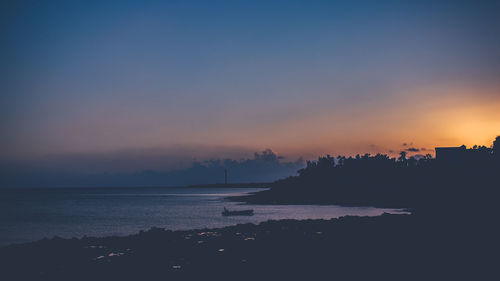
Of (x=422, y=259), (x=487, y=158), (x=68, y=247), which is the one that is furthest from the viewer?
(x=487, y=158)

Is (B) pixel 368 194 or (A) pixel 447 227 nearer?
(A) pixel 447 227

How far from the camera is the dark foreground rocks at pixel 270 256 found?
2523 cm

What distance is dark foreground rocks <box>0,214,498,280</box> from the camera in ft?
82.8

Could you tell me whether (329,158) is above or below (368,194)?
above

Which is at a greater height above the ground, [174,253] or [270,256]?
[270,256]

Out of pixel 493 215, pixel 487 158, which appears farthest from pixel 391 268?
pixel 487 158

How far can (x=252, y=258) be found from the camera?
29938 mm

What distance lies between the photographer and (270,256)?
30.6 meters

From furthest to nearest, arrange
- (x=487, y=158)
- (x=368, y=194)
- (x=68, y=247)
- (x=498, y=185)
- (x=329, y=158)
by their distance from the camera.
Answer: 1. (x=329, y=158)
2. (x=368, y=194)
3. (x=487, y=158)
4. (x=498, y=185)
5. (x=68, y=247)

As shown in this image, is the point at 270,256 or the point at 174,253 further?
the point at 174,253

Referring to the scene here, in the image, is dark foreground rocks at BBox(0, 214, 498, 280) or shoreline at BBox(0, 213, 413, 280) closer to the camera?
dark foreground rocks at BBox(0, 214, 498, 280)

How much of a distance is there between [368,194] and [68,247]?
122m

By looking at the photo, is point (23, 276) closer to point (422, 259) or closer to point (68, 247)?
point (68, 247)

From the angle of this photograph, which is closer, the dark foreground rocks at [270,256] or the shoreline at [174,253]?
the dark foreground rocks at [270,256]
